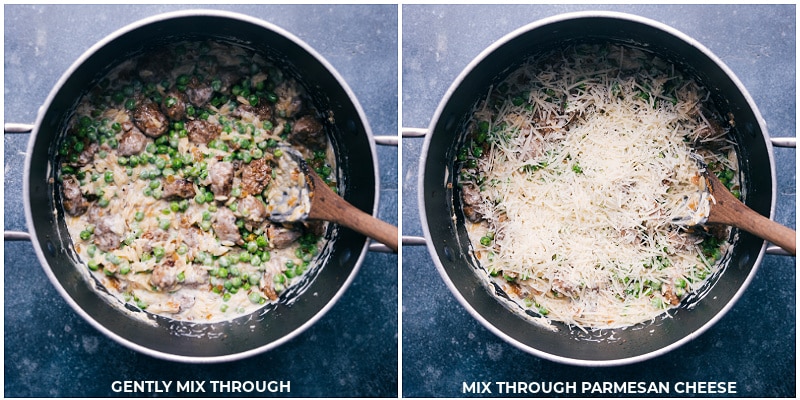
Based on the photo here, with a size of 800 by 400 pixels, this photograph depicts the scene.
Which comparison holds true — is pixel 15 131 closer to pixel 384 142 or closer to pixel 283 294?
pixel 283 294

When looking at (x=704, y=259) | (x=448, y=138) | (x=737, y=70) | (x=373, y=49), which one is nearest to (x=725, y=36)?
(x=737, y=70)

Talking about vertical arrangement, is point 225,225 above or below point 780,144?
below

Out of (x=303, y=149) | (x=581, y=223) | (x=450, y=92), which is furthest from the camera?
(x=303, y=149)

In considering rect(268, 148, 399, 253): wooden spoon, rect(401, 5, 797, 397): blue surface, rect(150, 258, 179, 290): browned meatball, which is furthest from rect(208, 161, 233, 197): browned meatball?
rect(401, 5, 797, 397): blue surface

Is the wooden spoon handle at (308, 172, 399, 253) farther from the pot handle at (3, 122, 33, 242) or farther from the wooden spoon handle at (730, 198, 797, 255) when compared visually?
the wooden spoon handle at (730, 198, 797, 255)

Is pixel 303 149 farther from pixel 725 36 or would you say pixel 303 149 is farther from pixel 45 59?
pixel 725 36

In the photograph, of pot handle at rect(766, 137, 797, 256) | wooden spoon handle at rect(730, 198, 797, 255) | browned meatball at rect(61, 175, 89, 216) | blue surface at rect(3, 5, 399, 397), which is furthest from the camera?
blue surface at rect(3, 5, 399, 397)

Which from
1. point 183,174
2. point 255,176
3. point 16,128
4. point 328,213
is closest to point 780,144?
point 328,213
